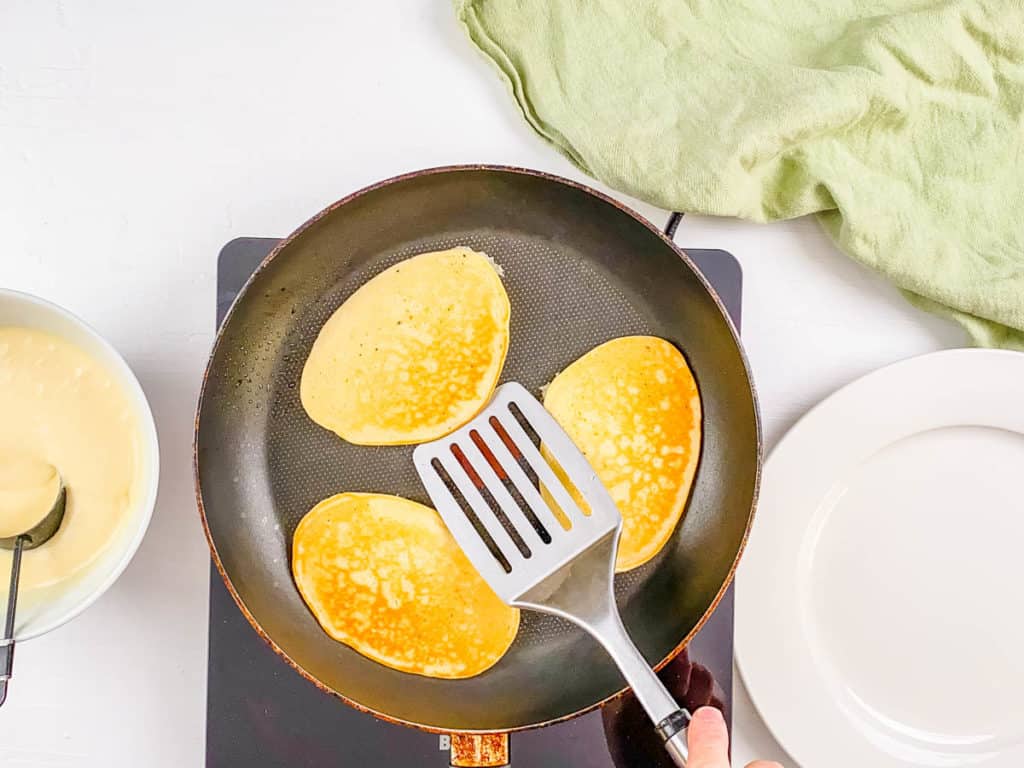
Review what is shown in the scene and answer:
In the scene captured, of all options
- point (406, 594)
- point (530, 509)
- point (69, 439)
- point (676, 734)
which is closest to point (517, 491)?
point (530, 509)

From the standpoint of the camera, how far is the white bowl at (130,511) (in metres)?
0.72

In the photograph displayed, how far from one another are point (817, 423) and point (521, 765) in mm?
386

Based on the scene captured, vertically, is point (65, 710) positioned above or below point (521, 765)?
above

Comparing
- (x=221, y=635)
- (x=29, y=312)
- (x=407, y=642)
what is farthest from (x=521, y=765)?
(x=29, y=312)

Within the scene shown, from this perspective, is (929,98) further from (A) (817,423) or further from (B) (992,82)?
(A) (817,423)

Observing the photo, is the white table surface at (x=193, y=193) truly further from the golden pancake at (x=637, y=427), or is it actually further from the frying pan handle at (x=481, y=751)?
the frying pan handle at (x=481, y=751)

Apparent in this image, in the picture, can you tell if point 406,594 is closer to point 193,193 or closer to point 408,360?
point 408,360

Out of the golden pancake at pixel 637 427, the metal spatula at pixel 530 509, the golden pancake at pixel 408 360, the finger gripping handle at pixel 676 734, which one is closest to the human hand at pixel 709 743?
the finger gripping handle at pixel 676 734

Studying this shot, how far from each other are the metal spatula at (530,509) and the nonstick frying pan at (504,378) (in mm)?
54

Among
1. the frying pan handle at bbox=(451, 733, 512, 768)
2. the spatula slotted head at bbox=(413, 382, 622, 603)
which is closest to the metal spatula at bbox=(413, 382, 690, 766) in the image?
the spatula slotted head at bbox=(413, 382, 622, 603)

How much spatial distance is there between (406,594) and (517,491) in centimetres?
13

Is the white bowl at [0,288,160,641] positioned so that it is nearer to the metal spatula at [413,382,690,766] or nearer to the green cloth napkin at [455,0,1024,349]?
the metal spatula at [413,382,690,766]

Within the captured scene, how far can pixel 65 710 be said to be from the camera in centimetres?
84

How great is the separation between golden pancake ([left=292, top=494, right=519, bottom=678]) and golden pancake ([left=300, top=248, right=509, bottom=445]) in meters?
0.07
